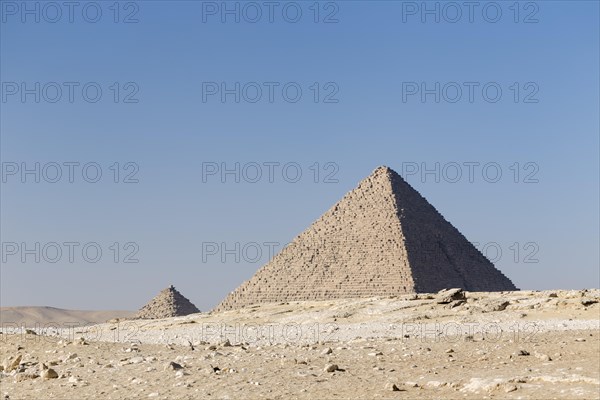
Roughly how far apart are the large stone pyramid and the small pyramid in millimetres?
7173

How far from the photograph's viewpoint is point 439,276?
189 feet

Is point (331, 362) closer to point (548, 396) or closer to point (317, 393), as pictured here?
point (317, 393)

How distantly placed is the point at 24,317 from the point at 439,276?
202ft

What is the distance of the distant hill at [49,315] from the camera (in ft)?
319

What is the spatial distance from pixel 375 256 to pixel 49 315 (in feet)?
210

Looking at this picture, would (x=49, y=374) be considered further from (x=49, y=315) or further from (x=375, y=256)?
(x=49, y=315)

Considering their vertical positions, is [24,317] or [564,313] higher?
[564,313]

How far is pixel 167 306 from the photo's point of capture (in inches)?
2176

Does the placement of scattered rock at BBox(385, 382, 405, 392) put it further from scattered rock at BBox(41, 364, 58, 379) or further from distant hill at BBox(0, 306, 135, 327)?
distant hill at BBox(0, 306, 135, 327)

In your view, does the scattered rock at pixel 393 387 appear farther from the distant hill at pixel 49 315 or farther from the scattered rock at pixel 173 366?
the distant hill at pixel 49 315

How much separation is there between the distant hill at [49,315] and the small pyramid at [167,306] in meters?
37.4

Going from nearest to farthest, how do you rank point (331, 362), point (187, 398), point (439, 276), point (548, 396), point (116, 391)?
point (548, 396) → point (187, 398) → point (116, 391) → point (331, 362) → point (439, 276)

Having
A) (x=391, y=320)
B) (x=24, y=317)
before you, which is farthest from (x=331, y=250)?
(x=24, y=317)

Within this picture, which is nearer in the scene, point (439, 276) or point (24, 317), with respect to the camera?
point (439, 276)
